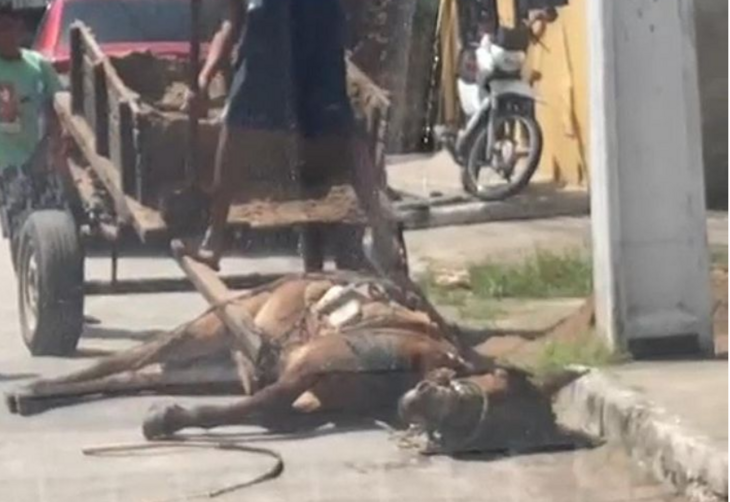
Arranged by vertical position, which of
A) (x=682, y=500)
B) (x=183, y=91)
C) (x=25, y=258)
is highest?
(x=183, y=91)

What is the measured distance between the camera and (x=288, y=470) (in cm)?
667

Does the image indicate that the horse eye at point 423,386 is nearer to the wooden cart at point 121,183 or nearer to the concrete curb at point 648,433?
the concrete curb at point 648,433

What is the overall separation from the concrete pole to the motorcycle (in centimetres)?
122

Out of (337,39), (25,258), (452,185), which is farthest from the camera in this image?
(452,185)

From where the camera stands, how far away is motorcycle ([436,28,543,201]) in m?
9.09

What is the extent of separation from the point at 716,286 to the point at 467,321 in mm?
1072

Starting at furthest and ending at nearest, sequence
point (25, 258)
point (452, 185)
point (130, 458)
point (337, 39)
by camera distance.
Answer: point (452, 185) → point (25, 258) → point (337, 39) → point (130, 458)

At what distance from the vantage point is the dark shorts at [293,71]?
24.2ft

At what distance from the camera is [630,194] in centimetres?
769

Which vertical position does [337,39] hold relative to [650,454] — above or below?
above

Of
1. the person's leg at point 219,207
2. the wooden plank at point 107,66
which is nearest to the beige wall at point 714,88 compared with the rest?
the person's leg at point 219,207

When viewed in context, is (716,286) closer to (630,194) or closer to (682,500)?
(630,194)

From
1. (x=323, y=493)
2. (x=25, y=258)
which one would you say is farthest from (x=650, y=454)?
(x=25, y=258)

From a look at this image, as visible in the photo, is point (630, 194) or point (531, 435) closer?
point (531, 435)
